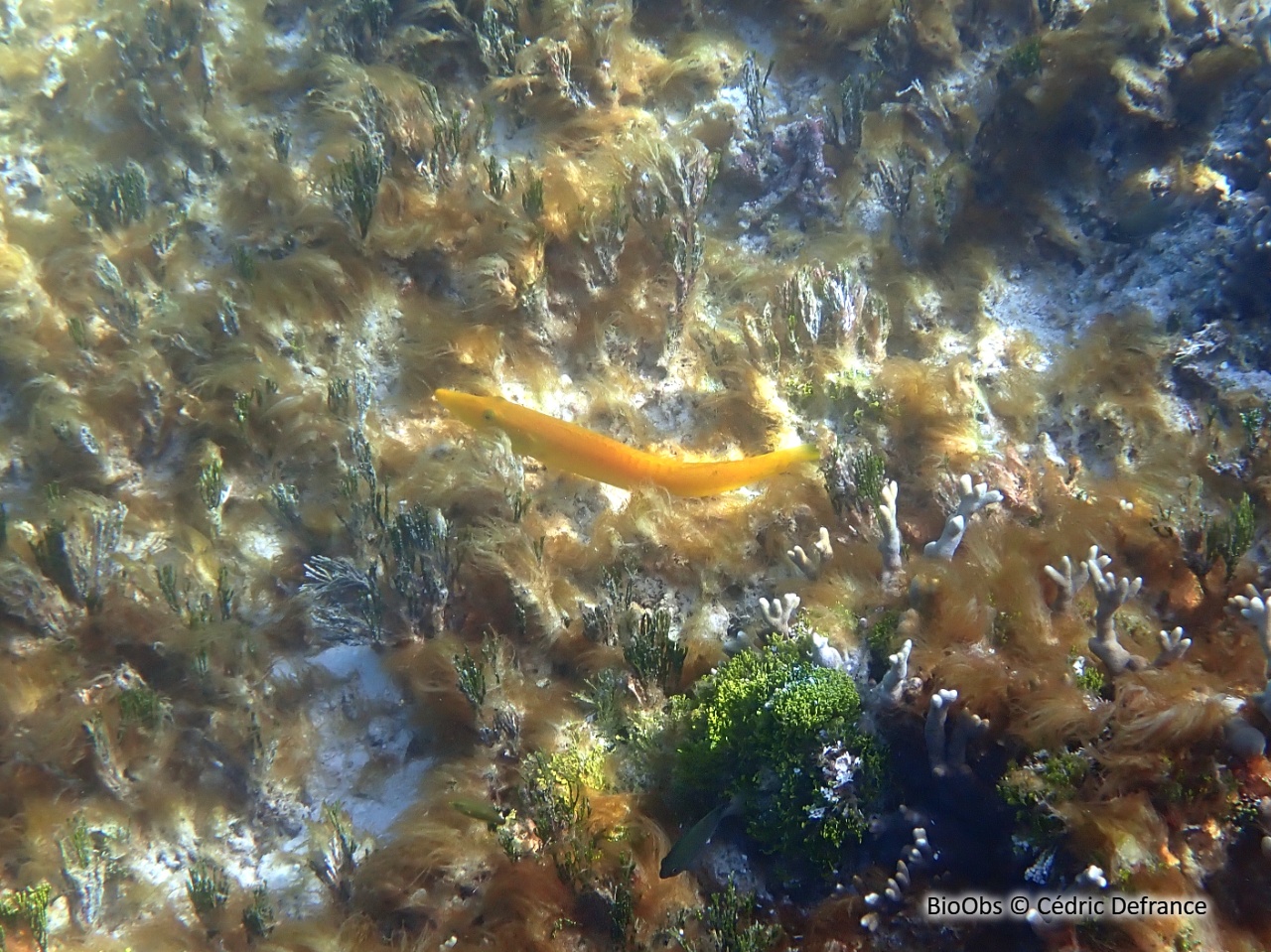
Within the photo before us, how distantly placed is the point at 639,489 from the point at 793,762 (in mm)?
2062

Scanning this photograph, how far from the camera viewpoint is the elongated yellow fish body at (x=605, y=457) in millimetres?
4719

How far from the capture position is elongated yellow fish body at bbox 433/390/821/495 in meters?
4.72

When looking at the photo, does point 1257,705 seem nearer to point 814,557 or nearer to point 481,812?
point 814,557

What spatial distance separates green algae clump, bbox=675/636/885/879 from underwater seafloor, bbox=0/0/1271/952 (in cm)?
3

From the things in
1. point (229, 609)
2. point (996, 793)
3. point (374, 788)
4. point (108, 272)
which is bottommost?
point (374, 788)

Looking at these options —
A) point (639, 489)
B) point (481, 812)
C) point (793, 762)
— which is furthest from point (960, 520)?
point (481, 812)

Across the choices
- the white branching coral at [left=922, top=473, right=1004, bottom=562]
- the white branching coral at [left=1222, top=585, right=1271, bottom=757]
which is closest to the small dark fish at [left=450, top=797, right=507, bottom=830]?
the white branching coral at [left=922, top=473, right=1004, bottom=562]

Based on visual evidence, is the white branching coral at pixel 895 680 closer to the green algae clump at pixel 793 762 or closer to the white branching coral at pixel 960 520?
the green algae clump at pixel 793 762

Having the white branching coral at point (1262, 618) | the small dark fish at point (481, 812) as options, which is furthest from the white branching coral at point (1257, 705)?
the small dark fish at point (481, 812)

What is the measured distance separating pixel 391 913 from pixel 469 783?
80 cm

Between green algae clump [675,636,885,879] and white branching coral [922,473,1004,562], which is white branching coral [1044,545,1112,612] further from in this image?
green algae clump [675,636,885,879]

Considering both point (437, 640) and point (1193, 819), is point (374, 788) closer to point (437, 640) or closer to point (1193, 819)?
point (437, 640)

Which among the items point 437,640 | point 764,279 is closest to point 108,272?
point 437,640

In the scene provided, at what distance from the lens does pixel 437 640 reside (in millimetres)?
4531
